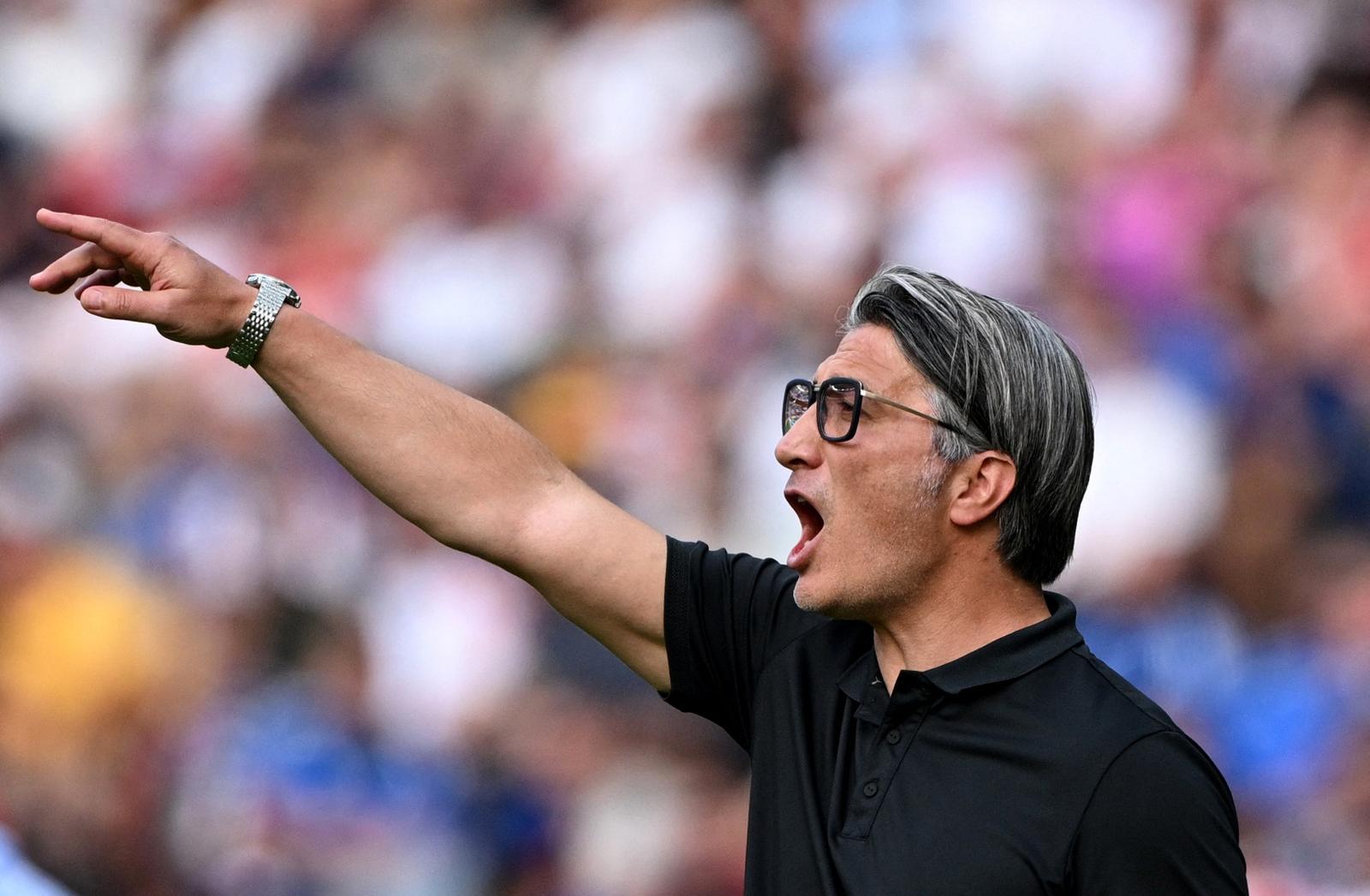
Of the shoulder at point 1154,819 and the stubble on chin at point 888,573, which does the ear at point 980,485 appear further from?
the shoulder at point 1154,819

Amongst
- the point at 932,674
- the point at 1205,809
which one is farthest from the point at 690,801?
the point at 1205,809

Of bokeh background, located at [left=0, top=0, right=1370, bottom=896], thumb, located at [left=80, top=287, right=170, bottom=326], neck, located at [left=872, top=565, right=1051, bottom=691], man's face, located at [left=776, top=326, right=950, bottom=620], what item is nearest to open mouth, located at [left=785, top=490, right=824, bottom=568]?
man's face, located at [left=776, top=326, right=950, bottom=620]

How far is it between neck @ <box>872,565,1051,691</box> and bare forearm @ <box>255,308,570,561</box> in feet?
1.59

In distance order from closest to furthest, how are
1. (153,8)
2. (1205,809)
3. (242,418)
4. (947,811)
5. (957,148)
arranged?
(1205,809) < (947,811) < (957,148) < (242,418) < (153,8)

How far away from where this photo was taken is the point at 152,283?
1.72 m

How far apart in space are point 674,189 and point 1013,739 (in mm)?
2413

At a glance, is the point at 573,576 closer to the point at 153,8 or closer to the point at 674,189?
the point at 674,189

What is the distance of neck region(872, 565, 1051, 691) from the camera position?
1.71 meters

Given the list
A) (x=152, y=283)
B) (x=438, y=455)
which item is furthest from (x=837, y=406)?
(x=152, y=283)

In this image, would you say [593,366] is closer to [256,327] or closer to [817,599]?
[256,327]

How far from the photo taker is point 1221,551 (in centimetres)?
329

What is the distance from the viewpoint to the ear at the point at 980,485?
172 centimetres

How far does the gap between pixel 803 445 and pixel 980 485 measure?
0.22 m

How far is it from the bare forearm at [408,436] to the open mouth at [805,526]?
12.7 inches
